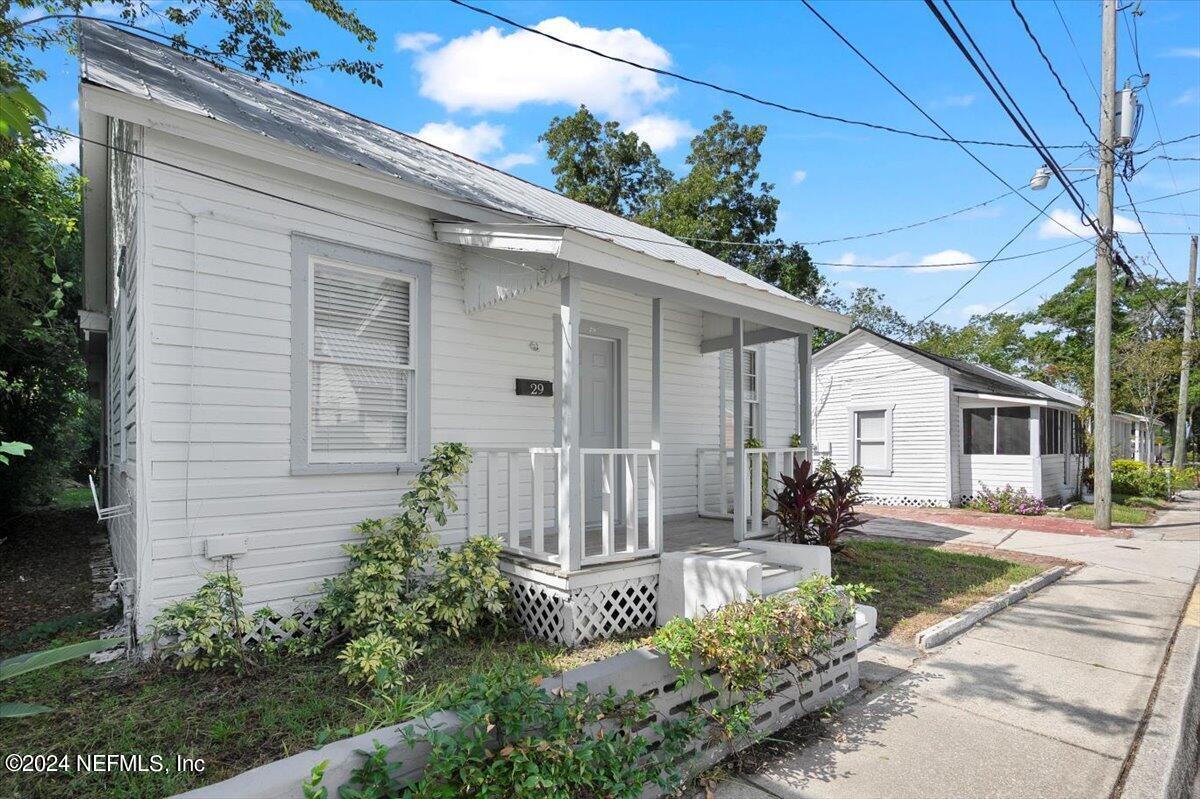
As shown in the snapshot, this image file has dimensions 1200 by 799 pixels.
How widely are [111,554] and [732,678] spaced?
8.75 m

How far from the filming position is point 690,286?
570cm

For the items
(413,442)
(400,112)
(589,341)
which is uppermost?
(400,112)

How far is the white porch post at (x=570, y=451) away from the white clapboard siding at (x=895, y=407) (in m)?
13.1

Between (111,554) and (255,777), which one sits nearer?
(255,777)

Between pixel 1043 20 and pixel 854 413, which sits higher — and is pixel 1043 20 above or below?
above

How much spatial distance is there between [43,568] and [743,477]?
332 inches

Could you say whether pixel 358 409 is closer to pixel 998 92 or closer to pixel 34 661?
pixel 34 661

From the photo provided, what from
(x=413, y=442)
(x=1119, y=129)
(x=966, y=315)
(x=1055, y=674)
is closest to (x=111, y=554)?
(x=413, y=442)

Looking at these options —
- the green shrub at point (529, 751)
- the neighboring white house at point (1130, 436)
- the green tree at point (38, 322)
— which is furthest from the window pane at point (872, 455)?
the green tree at point (38, 322)

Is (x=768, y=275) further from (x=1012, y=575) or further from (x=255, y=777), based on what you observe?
(x=255, y=777)

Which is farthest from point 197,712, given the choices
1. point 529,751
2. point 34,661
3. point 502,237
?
point 502,237

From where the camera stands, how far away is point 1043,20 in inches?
276

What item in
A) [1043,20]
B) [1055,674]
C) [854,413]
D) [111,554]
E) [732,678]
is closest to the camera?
[732,678]

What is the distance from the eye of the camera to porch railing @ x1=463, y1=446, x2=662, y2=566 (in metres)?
5.19
